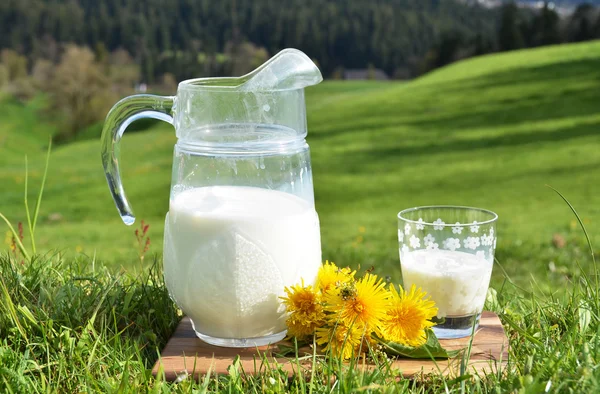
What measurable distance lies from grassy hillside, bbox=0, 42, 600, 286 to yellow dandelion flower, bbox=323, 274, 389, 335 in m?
5.20

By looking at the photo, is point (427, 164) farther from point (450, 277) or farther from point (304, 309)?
point (304, 309)

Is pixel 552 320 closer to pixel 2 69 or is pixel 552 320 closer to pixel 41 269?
pixel 41 269

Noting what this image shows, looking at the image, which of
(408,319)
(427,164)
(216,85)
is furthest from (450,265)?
(427,164)

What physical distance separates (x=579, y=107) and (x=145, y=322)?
1814 cm

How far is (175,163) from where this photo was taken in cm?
216

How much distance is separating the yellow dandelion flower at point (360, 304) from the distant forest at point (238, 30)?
43403 mm

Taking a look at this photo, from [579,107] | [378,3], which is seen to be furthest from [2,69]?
[579,107]

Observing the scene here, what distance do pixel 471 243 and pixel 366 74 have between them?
50.9m

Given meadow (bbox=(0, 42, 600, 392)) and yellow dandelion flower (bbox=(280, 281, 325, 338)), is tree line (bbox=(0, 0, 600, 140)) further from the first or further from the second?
yellow dandelion flower (bbox=(280, 281, 325, 338))

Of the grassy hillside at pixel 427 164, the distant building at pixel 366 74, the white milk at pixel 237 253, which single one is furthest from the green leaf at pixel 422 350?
the distant building at pixel 366 74

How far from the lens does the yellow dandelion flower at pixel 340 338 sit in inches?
76.0

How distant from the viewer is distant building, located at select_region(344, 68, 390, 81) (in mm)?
49791

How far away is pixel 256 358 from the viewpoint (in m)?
2.05

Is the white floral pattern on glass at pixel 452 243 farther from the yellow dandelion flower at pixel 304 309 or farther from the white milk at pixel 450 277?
the yellow dandelion flower at pixel 304 309
